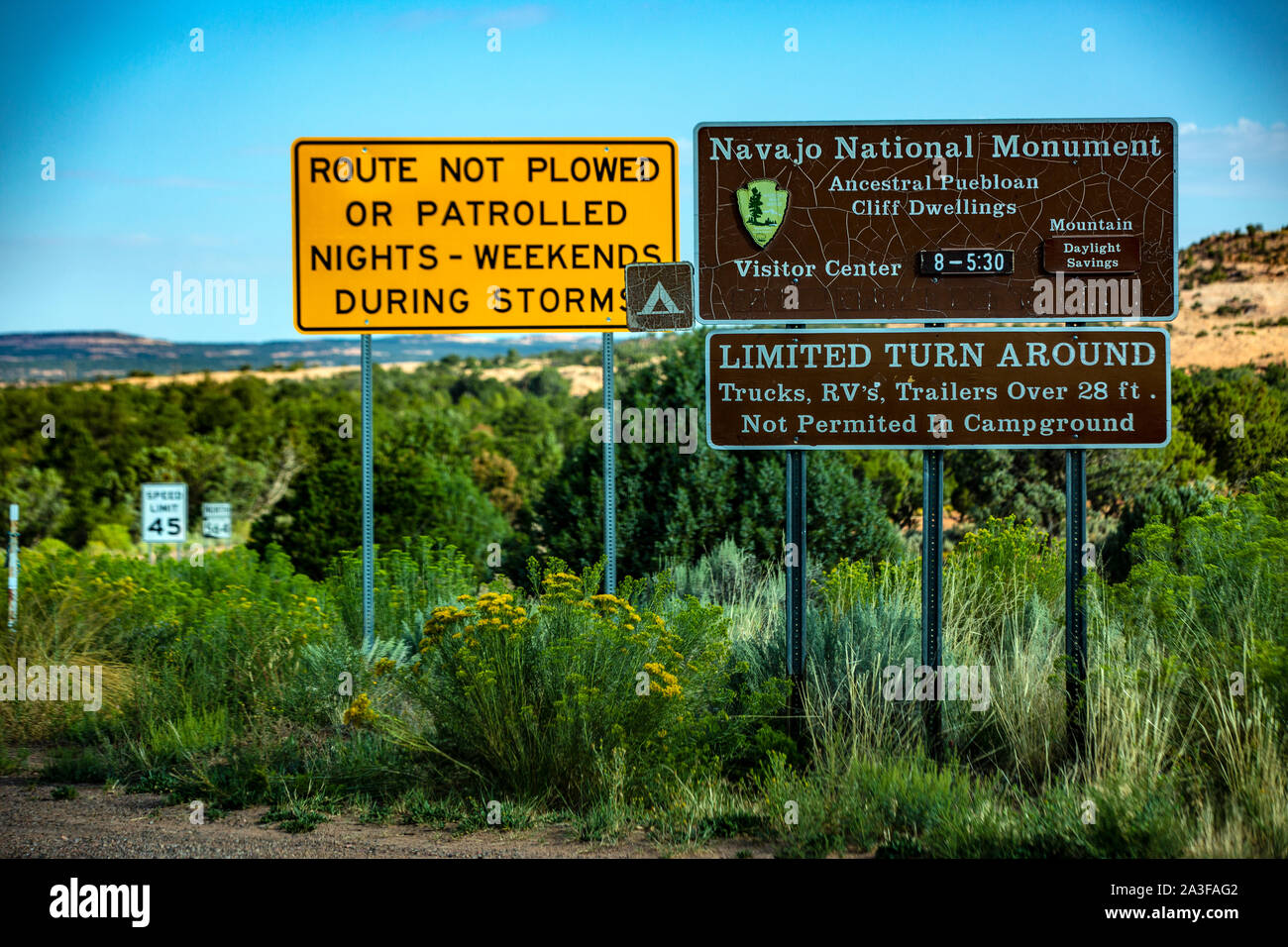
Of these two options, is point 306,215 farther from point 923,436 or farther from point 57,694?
point 923,436

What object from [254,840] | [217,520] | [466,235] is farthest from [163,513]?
[254,840]

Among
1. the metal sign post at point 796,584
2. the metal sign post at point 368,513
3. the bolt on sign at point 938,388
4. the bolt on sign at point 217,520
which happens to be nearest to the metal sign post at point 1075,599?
the bolt on sign at point 938,388

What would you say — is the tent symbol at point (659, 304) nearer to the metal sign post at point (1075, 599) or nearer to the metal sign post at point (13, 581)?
the metal sign post at point (1075, 599)

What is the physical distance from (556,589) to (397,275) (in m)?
2.87

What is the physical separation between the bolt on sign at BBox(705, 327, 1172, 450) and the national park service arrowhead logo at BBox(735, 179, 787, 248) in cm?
59

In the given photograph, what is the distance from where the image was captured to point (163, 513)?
34.3ft

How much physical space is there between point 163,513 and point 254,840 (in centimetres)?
654

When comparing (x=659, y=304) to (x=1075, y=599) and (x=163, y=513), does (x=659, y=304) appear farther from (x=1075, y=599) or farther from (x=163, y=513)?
(x=163, y=513)

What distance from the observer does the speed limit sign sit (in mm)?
10383

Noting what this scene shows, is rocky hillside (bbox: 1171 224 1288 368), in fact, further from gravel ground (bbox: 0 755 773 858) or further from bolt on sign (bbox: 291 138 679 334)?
gravel ground (bbox: 0 755 773 858)

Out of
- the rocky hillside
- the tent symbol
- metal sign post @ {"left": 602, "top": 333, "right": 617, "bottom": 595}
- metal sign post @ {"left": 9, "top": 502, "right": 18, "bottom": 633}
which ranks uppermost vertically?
the rocky hillside

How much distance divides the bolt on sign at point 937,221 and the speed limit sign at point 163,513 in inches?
275

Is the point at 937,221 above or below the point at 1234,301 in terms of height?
below

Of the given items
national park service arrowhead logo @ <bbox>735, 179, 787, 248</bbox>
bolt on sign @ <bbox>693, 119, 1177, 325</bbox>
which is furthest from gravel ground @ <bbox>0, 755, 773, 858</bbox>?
national park service arrowhead logo @ <bbox>735, 179, 787, 248</bbox>
